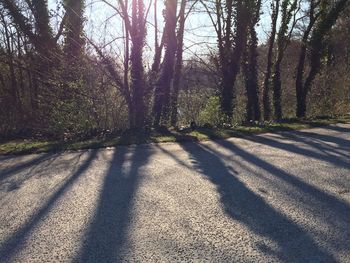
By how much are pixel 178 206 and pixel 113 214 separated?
2.33 feet

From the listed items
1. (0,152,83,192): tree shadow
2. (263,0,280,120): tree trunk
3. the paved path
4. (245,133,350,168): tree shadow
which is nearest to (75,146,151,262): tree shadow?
the paved path

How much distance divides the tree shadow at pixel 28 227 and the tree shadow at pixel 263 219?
191 cm

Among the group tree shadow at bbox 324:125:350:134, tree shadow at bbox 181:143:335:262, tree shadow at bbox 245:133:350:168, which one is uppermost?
tree shadow at bbox 245:133:350:168

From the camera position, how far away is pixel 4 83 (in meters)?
16.3

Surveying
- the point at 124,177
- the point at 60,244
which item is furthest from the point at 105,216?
the point at 124,177

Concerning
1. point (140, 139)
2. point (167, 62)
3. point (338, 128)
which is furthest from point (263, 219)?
point (167, 62)

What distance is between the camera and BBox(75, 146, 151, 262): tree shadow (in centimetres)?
364

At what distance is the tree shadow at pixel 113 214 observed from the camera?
3.64m

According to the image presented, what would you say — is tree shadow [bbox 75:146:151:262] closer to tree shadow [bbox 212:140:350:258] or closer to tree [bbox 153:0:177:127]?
tree shadow [bbox 212:140:350:258]

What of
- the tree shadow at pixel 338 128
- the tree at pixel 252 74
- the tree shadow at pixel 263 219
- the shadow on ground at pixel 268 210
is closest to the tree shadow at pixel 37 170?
the shadow on ground at pixel 268 210

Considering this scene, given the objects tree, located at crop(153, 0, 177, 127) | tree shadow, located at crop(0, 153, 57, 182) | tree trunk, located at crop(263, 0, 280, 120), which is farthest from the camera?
tree trunk, located at crop(263, 0, 280, 120)

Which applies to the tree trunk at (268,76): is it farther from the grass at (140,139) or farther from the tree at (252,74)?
the grass at (140,139)

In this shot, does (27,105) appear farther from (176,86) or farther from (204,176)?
(204,176)

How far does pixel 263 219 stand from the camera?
168 inches
